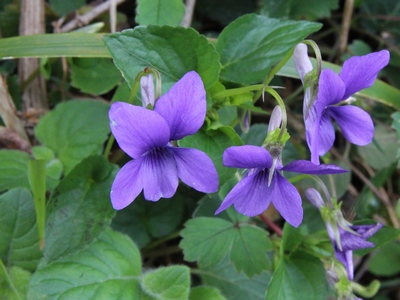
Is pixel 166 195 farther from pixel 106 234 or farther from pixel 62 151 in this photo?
pixel 62 151

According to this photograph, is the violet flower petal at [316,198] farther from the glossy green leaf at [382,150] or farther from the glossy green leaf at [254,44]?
the glossy green leaf at [382,150]

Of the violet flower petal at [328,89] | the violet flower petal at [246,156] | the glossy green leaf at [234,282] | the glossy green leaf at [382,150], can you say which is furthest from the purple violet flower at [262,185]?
the glossy green leaf at [382,150]

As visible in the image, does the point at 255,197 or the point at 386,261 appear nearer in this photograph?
the point at 255,197

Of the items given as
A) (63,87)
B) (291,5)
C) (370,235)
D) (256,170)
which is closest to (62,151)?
(63,87)

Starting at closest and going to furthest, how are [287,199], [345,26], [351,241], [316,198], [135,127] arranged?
[135,127] < [287,199] < [351,241] < [316,198] < [345,26]

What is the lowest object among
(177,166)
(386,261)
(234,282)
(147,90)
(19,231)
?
(386,261)

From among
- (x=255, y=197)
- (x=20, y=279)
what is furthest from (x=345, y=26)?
(x=20, y=279)

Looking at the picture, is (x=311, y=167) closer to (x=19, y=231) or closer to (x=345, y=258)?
(x=345, y=258)

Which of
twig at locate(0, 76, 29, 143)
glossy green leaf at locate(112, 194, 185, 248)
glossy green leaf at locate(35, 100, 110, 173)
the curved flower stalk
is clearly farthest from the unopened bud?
twig at locate(0, 76, 29, 143)
